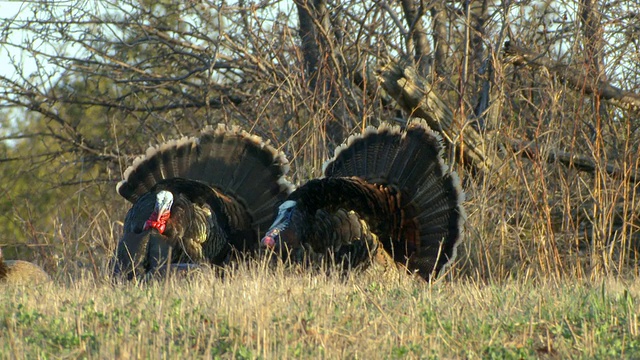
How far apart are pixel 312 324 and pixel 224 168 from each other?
3503 mm

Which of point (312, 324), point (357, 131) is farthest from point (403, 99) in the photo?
point (312, 324)

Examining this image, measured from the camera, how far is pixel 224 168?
262 inches

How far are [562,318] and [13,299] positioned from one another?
229cm

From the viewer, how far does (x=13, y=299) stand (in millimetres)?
3904

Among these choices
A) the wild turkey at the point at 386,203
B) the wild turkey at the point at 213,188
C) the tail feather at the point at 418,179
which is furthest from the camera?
the tail feather at the point at 418,179

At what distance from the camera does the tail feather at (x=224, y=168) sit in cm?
660

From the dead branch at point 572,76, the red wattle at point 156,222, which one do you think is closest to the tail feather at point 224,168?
the red wattle at point 156,222

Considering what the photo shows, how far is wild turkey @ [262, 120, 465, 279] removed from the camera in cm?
576

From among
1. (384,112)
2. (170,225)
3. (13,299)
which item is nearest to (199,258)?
(170,225)

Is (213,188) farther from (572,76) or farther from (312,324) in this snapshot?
Answer: (312,324)

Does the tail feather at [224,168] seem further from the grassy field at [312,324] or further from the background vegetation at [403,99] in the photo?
the grassy field at [312,324]

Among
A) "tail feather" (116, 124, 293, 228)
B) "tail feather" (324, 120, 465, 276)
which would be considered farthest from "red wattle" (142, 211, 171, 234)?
"tail feather" (324, 120, 465, 276)

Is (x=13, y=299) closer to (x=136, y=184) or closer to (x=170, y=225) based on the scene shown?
(x=170, y=225)

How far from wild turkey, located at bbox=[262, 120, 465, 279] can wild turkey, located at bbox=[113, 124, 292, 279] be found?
54 centimetres
